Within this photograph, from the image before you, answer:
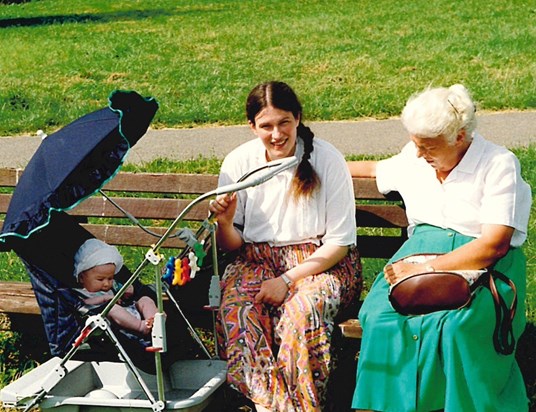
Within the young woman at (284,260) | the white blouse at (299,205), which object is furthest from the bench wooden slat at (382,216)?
the white blouse at (299,205)

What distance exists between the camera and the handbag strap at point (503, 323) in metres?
3.86

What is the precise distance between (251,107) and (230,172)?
15.2 inches

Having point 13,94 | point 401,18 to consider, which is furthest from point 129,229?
point 401,18

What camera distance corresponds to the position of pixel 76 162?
392cm

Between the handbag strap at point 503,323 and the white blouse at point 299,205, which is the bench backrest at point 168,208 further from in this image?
the handbag strap at point 503,323

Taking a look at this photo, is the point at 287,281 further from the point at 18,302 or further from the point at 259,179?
the point at 18,302

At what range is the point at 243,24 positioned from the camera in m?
18.2

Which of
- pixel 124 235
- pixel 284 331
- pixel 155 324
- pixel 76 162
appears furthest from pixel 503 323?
pixel 124 235

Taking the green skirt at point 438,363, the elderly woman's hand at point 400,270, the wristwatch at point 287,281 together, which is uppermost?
the elderly woman's hand at point 400,270

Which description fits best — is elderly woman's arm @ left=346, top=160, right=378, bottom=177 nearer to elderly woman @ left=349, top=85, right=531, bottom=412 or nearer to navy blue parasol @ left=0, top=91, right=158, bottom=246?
elderly woman @ left=349, top=85, right=531, bottom=412

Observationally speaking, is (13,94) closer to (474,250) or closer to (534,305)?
(534,305)

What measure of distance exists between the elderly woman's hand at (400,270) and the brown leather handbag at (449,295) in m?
0.08

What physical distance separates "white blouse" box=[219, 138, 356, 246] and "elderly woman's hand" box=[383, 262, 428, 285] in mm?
309

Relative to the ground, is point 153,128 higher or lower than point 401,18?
lower
